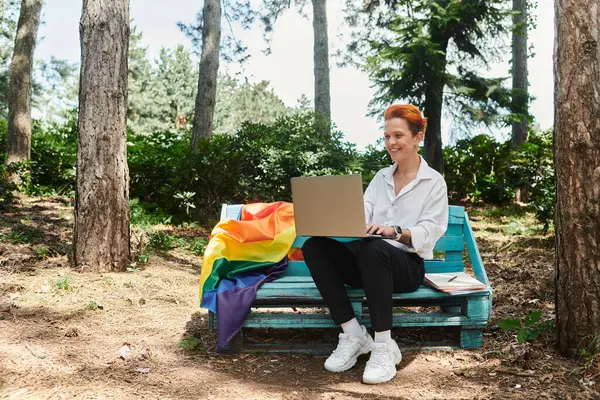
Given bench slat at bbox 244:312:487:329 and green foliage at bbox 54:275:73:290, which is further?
green foliage at bbox 54:275:73:290

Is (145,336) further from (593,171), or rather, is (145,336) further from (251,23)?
(251,23)

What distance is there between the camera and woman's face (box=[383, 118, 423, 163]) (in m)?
3.27

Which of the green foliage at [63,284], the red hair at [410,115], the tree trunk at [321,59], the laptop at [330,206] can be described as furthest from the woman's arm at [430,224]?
the tree trunk at [321,59]

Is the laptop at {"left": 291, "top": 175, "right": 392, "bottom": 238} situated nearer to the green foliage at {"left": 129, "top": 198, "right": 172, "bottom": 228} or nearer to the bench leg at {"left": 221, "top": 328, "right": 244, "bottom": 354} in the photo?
the bench leg at {"left": 221, "top": 328, "right": 244, "bottom": 354}

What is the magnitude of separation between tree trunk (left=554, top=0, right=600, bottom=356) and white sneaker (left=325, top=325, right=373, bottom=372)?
1082mm

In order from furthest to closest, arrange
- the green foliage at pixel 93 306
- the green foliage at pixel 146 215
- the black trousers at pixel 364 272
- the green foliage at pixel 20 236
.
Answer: the green foliage at pixel 146 215, the green foliage at pixel 20 236, the green foliage at pixel 93 306, the black trousers at pixel 364 272

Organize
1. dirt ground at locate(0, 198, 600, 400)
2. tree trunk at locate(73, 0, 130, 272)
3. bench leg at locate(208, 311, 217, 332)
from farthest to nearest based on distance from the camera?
1. tree trunk at locate(73, 0, 130, 272)
2. bench leg at locate(208, 311, 217, 332)
3. dirt ground at locate(0, 198, 600, 400)

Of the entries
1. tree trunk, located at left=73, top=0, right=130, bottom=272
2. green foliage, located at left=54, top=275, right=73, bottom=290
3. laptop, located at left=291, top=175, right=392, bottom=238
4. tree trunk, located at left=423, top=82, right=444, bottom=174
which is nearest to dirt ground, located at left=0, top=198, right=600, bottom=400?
green foliage, located at left=54, top=275, right=73, bottom=290

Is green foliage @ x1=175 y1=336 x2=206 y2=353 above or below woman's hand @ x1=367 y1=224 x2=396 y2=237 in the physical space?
below

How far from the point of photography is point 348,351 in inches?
120

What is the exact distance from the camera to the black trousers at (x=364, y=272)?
297 centimetres

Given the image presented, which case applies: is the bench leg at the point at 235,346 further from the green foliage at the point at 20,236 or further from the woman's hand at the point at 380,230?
the green foliage at the point at 20,236

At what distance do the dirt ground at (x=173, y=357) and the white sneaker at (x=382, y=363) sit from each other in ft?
0.21

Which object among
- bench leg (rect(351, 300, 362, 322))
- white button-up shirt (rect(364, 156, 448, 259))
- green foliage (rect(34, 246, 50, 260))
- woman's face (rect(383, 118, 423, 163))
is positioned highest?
woman's face (rect(383, 118, 423, 163))
